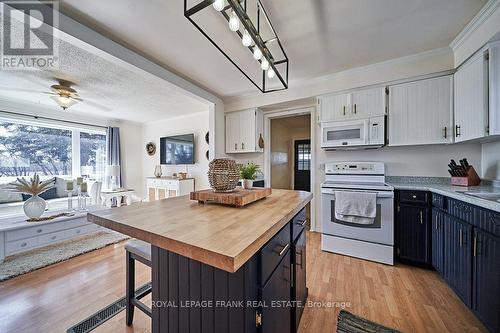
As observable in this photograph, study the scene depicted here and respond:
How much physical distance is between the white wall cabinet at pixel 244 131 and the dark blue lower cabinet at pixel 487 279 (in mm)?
2786

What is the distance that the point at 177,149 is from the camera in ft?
16.2

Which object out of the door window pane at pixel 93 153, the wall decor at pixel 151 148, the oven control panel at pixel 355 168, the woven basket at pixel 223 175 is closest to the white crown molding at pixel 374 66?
the oven control panel at pixel 355 168

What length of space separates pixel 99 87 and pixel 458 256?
4.90m

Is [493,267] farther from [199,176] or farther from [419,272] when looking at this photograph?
[199,176]

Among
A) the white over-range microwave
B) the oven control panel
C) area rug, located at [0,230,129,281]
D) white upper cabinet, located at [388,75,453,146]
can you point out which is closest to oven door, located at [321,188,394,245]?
the oven control panel

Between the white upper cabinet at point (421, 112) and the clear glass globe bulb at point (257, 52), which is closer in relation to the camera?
the clear glass globe bulb at point (257, 52)

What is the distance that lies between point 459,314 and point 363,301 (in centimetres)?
67

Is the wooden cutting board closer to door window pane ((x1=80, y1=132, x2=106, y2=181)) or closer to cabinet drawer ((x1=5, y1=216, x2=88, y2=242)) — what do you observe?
cabinet drawer ((x1=5, y1=216, x2=88, y2=242))

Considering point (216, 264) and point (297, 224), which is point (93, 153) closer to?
point (297, 224)

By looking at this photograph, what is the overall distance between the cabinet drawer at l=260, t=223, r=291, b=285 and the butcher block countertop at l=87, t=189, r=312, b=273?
8 cm

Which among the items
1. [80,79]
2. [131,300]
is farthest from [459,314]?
[80,79]

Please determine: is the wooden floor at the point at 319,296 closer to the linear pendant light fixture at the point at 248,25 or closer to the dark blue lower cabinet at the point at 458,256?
the dark blue lower cabinet at the point at 458,256

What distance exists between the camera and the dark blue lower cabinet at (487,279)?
118 cm

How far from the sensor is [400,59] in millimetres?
Result: 2348
